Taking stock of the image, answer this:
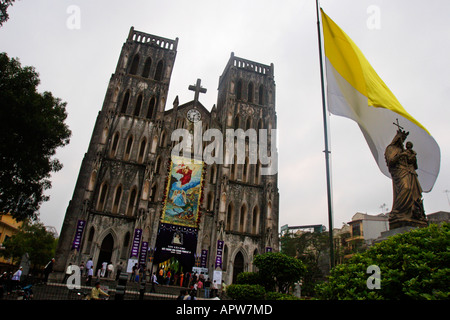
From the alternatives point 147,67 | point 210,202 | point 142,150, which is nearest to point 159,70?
point 147,67

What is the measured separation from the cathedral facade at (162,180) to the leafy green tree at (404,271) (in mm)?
20095

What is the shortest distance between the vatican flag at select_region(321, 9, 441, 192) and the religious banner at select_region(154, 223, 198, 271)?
60.3 ft

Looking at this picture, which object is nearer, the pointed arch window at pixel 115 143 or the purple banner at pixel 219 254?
the purple banner at pixel 219 254

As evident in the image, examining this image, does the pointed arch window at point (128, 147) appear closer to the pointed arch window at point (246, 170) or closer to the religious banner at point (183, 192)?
the religious banner at point (183, 192)

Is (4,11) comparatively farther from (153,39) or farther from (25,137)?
(153,39)

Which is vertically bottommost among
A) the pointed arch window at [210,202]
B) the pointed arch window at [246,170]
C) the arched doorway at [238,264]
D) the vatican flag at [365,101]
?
the arched doorway at [238,264]

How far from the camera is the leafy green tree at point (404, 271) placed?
3.93 metres

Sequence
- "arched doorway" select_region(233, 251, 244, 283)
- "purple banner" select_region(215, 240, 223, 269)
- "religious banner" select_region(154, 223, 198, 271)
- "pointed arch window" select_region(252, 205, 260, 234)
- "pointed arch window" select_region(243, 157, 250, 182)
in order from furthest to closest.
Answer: "pointed arch window" select_region(243, 157, 250, 182) → "pointed arch window" select_region(252, 205, 260, 234) → "arched doorway" select_region(233, 251, 244, 283) → "purple banner" select_region(215, 240, 223, 269) → "religious banner" select_region(154, 223, 198, 271)

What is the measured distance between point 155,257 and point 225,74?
21.2 meters

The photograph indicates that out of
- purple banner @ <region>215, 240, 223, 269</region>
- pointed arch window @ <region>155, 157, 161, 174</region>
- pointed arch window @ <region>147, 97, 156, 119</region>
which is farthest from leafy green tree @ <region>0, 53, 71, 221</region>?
purple banner @ <region>215, 240, 223, 269</region>

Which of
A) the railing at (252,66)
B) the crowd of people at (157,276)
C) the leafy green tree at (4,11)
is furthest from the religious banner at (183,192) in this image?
the leafy green tree at (4,11)

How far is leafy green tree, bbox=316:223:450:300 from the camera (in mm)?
3934

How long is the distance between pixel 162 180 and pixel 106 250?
6810 mm

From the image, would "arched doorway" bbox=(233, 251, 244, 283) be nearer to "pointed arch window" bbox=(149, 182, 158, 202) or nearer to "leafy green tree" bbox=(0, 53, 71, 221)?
"pointed arch window" bbox=(149, 182, 158, 202)
